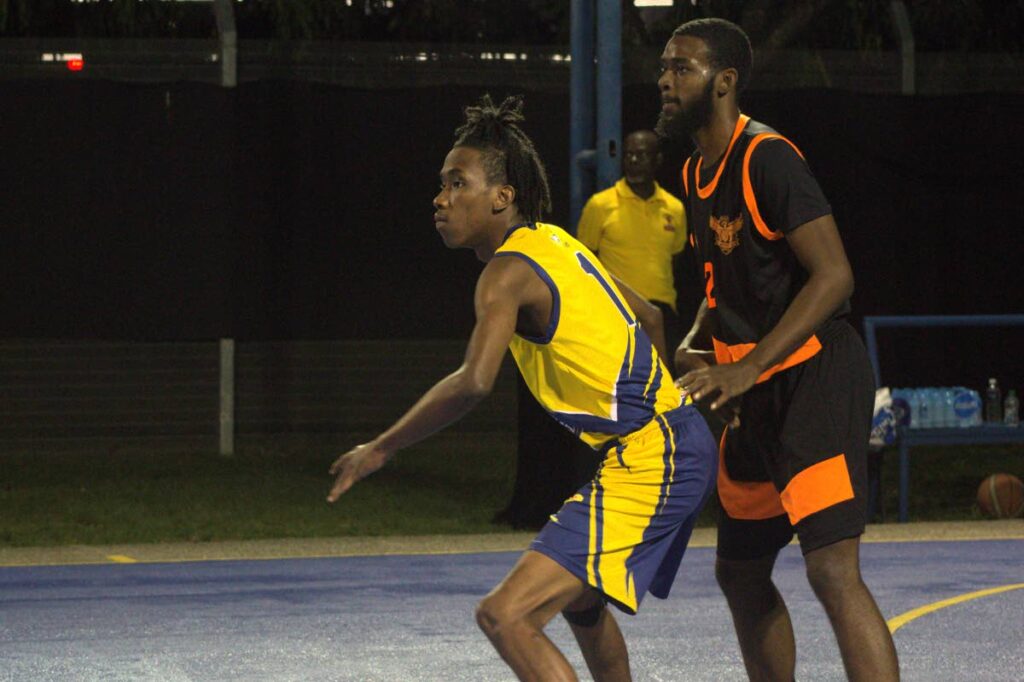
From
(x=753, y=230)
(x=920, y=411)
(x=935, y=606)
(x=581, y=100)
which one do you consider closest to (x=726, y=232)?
(x=753, y=230)

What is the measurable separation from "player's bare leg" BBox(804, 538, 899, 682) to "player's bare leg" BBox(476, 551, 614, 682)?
28.6 inches

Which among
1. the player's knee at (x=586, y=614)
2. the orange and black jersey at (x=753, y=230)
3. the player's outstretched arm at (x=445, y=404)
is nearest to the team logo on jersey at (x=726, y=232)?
the orange and black jersey at (x=753, y=230)

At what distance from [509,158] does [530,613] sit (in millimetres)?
1204

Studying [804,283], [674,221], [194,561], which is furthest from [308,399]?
[804,283]

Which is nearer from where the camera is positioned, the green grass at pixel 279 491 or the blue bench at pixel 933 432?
the green grass at pixel 279 491

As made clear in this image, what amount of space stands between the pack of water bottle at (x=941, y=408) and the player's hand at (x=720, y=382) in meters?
6.65

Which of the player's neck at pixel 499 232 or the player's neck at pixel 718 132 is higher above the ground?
the player's neck at pixel 718 132

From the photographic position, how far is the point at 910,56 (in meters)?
14.5

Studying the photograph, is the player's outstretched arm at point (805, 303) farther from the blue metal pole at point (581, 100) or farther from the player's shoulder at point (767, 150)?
the blue metal pole at point (581, 100)

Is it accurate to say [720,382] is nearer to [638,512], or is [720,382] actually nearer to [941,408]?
[638,512]

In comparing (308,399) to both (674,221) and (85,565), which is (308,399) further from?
(85,565)

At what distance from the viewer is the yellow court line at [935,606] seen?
26.3 ft

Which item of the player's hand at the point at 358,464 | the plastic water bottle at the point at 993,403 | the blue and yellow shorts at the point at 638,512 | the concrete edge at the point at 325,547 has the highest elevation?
the player's hand at the point at 358,464

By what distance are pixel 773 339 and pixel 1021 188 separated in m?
9.46
